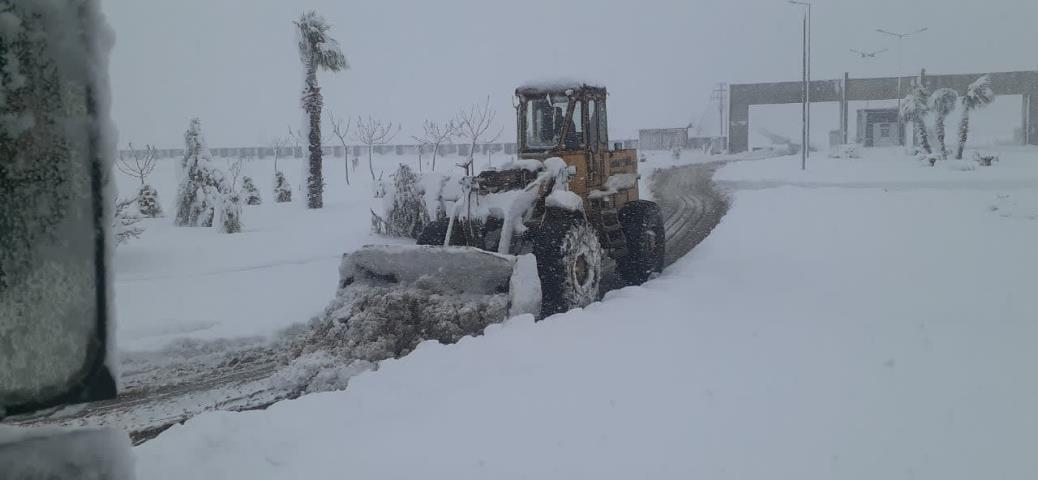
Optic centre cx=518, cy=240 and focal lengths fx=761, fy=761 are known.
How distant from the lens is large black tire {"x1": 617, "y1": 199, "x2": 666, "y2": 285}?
35.7ft

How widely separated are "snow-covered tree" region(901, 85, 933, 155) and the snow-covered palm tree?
3354cm

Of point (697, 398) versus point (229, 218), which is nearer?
point (697, 398)

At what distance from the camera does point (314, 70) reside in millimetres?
24781

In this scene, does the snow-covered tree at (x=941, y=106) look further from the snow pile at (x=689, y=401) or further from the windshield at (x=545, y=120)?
the windshield at (x=545, y=120)

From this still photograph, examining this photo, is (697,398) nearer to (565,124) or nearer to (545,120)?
(565,124)

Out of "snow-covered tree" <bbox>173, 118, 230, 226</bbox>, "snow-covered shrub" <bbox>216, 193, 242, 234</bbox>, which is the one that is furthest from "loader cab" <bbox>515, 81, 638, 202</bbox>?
"snow-covered tree" <bbox>173, 118, 230, 226</bbox>

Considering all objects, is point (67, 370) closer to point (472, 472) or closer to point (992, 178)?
point (472, 472)

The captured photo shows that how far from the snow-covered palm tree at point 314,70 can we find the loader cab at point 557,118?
1537 cm

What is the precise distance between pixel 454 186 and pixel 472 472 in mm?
5803

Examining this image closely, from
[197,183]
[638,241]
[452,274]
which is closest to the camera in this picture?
[452,274]

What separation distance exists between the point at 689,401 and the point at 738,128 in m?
65.3

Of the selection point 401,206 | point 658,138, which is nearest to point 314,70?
point 401,206

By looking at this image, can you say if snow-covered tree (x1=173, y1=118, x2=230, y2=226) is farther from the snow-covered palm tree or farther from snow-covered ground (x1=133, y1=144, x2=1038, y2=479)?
snow-covered ground (x1=133, y1=144, x2=1038, y2=479)

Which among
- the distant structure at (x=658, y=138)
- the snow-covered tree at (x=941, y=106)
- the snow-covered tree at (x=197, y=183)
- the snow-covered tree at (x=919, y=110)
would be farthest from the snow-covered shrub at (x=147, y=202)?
the distant structure at (x=658, y=138)
